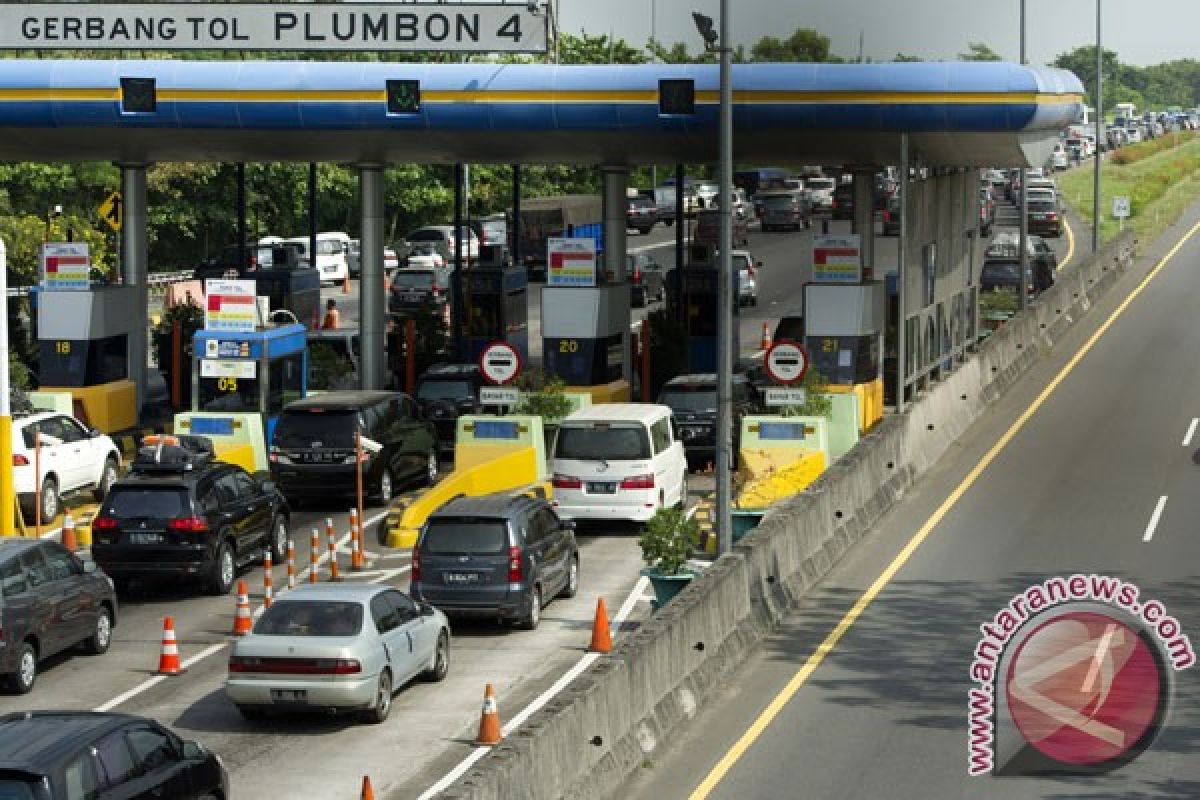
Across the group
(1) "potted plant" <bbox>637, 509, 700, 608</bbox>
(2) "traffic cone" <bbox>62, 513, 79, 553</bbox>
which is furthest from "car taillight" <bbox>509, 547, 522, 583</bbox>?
(2) "traffic cone" <bbox>62, 513, 79, 553</bbox>

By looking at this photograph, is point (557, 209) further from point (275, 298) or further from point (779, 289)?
point (275, 298)

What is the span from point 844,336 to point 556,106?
649 centimetres

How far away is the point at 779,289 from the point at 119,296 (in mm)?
34992

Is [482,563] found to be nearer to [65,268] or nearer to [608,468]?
[608,468]

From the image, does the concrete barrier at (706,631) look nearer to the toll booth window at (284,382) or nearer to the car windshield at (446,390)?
the car windshield at (446,390)

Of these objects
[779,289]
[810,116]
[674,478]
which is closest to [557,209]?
[779,289]

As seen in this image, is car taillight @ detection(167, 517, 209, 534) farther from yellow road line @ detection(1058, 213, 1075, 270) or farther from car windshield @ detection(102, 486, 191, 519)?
yellow road line @ detection(1058, 213, 1075, 270)

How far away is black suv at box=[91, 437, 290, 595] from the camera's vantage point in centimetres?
2884

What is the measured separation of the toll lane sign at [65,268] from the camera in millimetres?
42469

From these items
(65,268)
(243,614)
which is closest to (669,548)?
(243,614)

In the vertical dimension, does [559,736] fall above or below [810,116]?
below

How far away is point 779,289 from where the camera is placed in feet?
246

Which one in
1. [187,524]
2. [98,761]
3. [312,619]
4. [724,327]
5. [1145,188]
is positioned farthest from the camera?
[1145,188]

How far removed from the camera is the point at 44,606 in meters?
24.5
